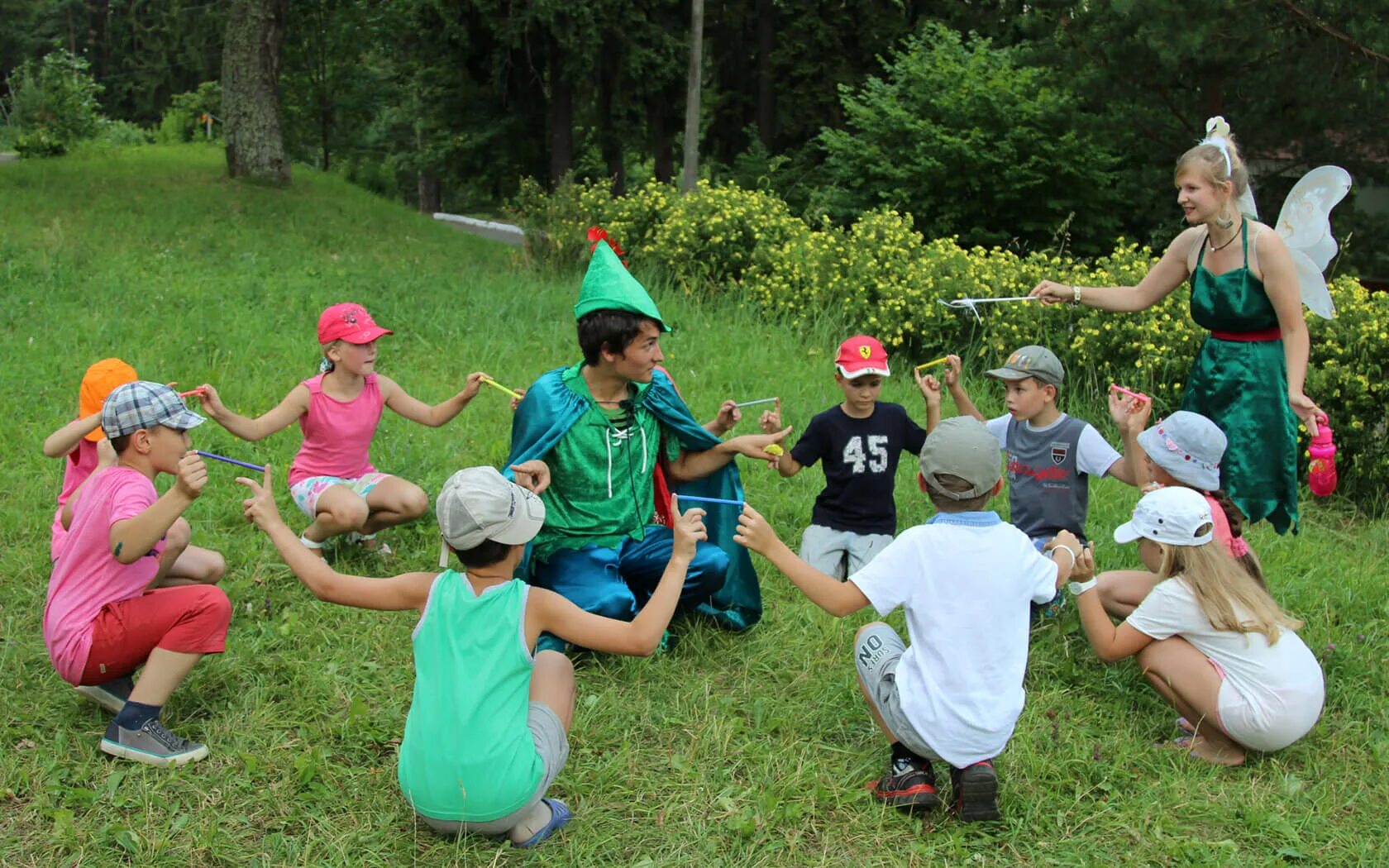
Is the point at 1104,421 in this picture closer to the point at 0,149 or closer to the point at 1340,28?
the point at 1340,28

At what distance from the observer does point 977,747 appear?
314cm

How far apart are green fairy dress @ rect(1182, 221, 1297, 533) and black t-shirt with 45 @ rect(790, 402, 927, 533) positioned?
1153mm

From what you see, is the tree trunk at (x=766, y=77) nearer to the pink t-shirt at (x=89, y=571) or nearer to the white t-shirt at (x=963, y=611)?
the pink t-shirt at (x=89, y=571)

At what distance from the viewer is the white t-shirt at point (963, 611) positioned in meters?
3.05

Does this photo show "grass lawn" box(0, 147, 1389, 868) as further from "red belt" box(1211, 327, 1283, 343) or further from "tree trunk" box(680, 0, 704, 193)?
"tree trunk" box(680, 0, 704, 193)

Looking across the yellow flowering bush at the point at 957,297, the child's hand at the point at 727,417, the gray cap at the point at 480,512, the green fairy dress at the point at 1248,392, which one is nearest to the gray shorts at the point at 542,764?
the gray cap at the point at 480,512

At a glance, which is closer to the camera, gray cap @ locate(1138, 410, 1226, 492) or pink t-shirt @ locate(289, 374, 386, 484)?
gray cap @ locate(1138, 410, 1226, 492)

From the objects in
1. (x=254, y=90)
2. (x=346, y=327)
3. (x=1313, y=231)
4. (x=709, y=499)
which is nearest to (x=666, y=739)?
(x=709, y=499)

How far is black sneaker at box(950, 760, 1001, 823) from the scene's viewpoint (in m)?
3.17

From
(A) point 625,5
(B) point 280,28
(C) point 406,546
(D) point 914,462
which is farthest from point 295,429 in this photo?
(A) point 625,5

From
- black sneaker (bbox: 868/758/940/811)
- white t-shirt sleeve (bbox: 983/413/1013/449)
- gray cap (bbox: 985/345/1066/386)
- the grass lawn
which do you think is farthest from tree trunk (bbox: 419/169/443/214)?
black sneaker (bbox: 868/758/940/811)

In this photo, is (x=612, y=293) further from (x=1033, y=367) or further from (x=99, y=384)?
(x=99, y=384)

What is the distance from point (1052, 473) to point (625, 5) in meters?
15.8

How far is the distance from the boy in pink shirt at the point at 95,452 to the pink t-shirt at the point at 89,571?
0.35 meters
